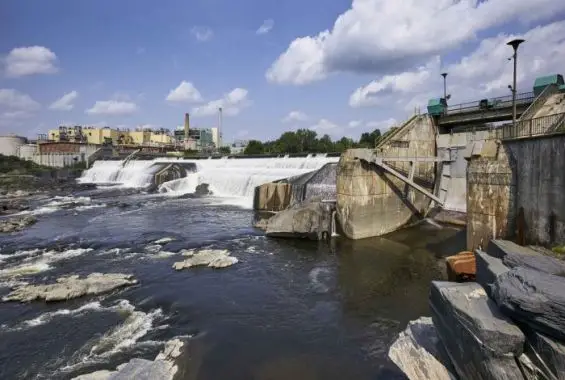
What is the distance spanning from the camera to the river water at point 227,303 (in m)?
8.75

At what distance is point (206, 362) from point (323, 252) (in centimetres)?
1022

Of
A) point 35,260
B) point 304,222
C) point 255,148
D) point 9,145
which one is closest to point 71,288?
point 35,260

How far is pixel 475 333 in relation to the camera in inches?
216

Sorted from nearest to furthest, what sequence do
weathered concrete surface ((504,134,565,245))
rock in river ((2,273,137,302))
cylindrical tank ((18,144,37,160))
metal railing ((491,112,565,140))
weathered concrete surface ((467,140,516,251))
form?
weathered concrete surface ((504,134,565,245)), rock in river ((2,273,137,302)), metal railing ((491,112,565,140)), weathered concrete surface ((467,140,516,251)), cylindrical tank ((18,144,37,160))

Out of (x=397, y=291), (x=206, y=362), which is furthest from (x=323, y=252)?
(x=206, y=362)

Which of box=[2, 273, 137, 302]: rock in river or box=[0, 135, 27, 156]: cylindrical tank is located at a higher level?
box=[0, 135, 27, 156]: cylindrical tank

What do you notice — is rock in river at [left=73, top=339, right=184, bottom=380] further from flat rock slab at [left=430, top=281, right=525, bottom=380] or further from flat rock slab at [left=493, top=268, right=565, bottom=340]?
flat rock slab at [left=493, top=268, right=565, bottom=340]

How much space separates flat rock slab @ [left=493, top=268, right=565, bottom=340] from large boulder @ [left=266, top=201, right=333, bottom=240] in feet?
46.8

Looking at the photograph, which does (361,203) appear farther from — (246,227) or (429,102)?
(429,102)

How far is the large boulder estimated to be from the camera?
787 inches

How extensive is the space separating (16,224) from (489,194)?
92.8 feet

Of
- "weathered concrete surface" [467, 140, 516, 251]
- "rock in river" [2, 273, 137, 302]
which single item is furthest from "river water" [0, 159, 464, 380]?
"weathered concrete surface" [467, 140, 516, 251]

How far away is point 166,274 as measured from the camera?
14742mm

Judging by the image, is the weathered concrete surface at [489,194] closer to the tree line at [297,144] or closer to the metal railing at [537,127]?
the metal railing at [537,127]
